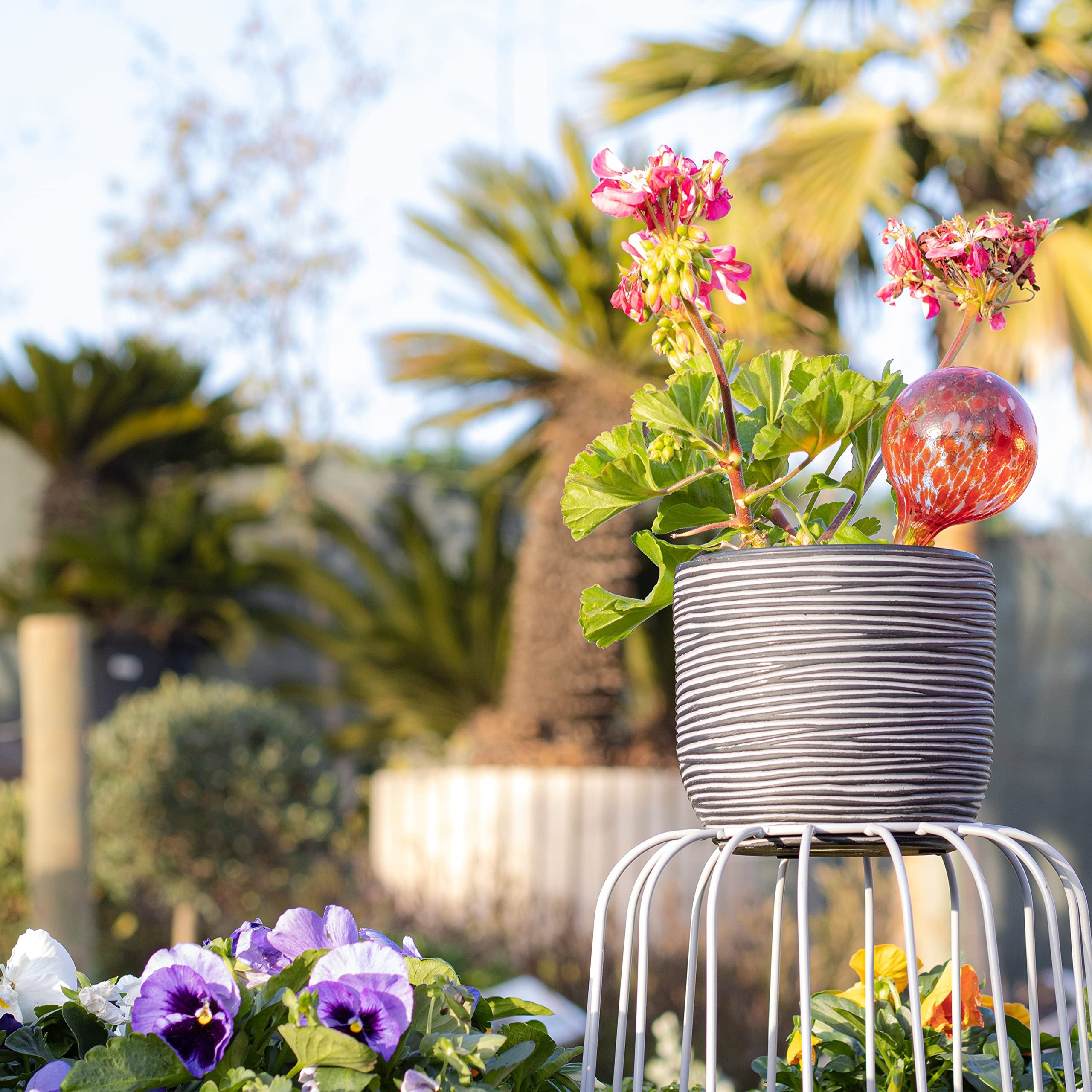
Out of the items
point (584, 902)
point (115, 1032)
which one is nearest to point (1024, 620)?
point (584, 902)

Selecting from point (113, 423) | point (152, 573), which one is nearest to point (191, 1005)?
point (152, 573)

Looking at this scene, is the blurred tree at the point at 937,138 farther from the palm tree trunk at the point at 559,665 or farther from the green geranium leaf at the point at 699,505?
the green geranium leaf at the point at 699,505

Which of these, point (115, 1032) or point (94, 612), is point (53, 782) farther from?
point (94, 612)

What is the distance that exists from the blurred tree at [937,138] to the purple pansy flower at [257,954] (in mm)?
4208

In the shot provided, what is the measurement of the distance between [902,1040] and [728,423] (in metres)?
0.61

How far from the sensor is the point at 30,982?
3.47ft

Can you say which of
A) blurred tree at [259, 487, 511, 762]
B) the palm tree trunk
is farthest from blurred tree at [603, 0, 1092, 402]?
blurred tree at [259, 487, 511, 762]

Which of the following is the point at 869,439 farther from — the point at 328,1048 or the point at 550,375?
the point at 550,375

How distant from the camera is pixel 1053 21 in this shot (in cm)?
488

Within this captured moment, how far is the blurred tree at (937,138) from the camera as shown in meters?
4.72

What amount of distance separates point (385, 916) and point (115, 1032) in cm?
440

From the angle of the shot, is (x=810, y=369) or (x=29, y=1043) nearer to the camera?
(x=29, y=1043)

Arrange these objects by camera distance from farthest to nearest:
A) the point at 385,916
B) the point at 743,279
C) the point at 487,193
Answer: the point at 487,193, the point at 385,916, the point at 743,279

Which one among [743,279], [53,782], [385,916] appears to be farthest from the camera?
[385,916]
